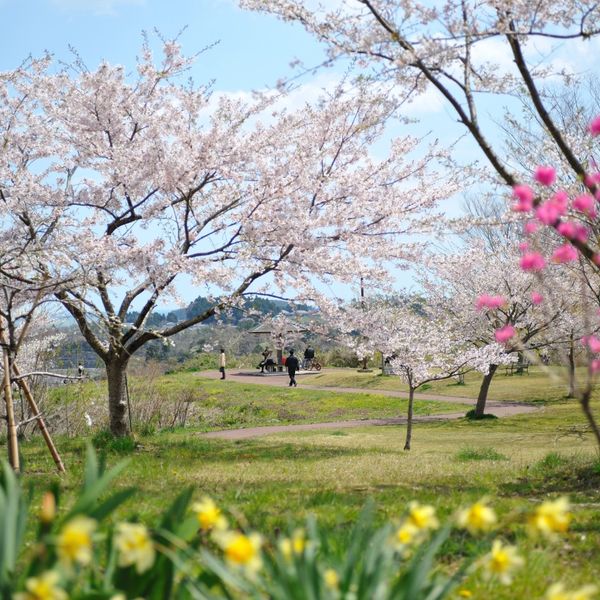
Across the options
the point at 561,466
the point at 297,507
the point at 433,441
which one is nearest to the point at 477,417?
the point at 433,441

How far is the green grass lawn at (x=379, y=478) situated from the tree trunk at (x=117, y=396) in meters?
0.54

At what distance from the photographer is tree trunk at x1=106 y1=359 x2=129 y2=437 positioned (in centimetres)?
1355

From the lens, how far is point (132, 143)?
43.7 feet

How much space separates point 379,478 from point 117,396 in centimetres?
649

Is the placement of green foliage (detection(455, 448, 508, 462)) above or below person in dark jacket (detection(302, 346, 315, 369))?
below

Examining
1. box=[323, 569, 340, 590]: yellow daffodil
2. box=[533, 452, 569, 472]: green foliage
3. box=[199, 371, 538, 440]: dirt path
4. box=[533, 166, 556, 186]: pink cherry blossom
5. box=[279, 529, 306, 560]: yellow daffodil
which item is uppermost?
box=[533, 166, 556, 186]: pink cherry blossom

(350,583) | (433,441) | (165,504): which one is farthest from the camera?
(433,441)

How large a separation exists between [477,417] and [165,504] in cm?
1914

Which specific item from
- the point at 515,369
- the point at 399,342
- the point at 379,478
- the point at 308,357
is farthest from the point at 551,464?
the point at 515,369

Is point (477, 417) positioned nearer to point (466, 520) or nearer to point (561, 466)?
point (561, 466)

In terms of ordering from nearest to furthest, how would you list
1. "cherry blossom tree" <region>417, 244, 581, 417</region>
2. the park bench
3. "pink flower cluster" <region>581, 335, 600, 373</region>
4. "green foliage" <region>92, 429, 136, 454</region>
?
"pink flower cluster" <region>581, 335, 600, 373</region> < "green foliage" <region>92, 429, 136, 454</region> < "cherry blossom tree" <region>417, 244, 581, 417</region> < the park bench

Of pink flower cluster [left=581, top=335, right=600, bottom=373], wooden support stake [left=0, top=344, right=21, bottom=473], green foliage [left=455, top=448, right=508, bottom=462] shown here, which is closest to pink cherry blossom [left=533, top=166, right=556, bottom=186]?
pink flower cluster [left=581, top=335, right=600, bottom=373]

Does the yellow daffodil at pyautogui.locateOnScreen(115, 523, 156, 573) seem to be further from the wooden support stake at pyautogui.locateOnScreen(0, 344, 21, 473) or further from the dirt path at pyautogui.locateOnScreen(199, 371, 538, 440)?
the dirt path at pyautogui.locateOnScreen(199, 371, 538, 440)

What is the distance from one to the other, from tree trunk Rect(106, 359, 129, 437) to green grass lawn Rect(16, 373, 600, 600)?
0.54m
